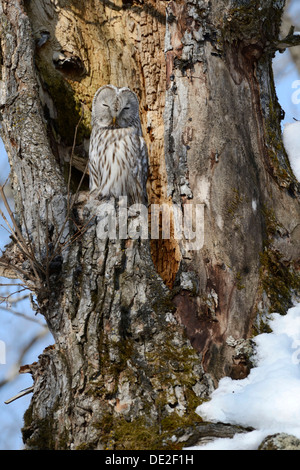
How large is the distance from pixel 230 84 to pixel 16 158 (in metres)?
1.47

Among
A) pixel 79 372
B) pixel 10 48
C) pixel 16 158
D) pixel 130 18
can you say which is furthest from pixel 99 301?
pixel 130 18

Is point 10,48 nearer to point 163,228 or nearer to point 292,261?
point 163,228

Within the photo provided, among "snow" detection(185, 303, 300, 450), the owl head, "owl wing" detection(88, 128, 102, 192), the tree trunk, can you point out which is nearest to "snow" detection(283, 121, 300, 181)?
the tree trunk

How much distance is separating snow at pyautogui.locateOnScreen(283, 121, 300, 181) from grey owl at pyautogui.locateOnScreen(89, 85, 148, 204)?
1.30 meters

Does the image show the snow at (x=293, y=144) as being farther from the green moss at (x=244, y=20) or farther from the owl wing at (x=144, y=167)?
the owl wing at (x=144, y=167)

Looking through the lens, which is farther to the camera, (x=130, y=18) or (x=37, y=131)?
(x=130, y=18)

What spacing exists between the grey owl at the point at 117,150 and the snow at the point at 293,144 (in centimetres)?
130

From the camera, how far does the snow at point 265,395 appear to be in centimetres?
259

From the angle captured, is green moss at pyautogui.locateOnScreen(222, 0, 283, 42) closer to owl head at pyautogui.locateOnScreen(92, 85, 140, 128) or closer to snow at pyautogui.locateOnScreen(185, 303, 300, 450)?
owl head at pyautogui.locateOnScreen(92, 85, 140, 128)

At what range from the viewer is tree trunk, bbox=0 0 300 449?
2.96 metres

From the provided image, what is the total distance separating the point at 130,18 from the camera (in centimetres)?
504

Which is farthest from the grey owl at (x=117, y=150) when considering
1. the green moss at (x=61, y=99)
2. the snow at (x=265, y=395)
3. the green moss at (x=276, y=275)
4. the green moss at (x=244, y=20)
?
the snow at (x=265, y=395)

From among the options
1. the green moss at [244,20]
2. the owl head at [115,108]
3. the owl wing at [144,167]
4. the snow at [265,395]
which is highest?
the owl head at [115,108]

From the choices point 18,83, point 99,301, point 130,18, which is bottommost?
point 99,301
